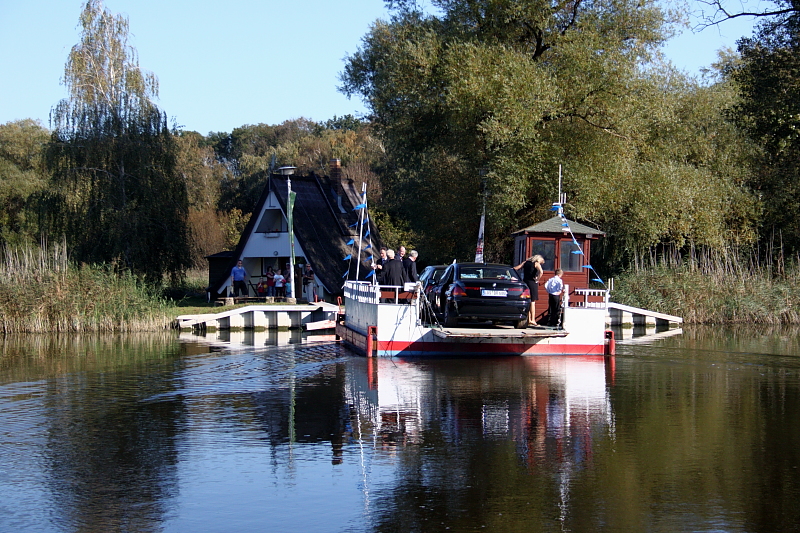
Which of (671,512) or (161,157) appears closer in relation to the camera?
(671,512)

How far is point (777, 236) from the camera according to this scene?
41.0m

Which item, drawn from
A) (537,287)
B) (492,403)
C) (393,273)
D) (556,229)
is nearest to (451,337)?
(393,273)

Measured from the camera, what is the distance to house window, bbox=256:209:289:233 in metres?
43.5

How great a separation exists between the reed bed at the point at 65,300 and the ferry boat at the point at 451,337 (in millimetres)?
10871

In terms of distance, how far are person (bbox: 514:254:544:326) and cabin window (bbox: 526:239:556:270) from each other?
1.27 meters

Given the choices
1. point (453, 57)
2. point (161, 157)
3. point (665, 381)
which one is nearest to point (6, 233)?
point (161, 157)

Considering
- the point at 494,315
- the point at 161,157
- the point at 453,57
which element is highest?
the point at 453,57

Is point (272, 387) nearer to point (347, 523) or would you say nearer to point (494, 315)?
point (494, 315)

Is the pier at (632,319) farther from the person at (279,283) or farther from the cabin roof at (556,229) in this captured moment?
the person at (279,283)

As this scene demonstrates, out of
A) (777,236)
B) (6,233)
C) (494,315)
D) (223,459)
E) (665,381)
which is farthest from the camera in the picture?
(6,233)

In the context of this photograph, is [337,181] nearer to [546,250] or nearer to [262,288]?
[262,288]

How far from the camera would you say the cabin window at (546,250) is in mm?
23438

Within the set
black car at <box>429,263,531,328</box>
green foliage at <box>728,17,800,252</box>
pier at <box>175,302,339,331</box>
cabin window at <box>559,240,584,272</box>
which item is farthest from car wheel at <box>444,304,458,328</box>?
green foliage at <box>728,17,800,252</box>

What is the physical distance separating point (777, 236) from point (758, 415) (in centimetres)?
3047
